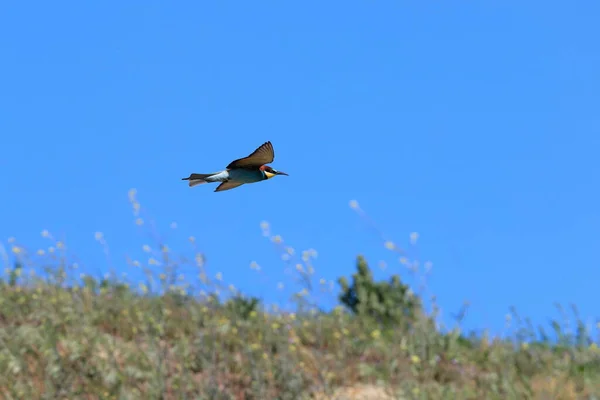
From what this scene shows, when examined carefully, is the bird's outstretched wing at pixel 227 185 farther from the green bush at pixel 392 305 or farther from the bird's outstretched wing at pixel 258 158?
the green bush at pixel 392 305

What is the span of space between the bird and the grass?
34.2 inches

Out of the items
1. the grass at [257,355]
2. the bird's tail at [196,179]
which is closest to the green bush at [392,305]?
the grass at [257,355]

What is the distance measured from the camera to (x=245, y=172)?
→ 7703mm

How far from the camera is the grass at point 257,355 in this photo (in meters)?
6.88

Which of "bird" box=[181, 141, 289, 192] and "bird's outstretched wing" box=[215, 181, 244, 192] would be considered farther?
"bird's outstretched wing" box=[215, 181, 244, 192]

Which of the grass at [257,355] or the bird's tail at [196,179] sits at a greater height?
the bird's tail at [196,179]

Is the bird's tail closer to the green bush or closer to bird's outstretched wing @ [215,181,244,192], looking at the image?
bird's outstretched wing @ [215,181,244,192]

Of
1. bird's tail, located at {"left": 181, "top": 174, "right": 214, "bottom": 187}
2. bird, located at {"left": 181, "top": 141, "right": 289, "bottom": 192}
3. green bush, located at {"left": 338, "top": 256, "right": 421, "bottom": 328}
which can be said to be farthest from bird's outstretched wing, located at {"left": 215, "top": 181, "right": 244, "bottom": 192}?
green bush, located at {"left": 338, "top": 256, "right": 421, "bottom": 328}

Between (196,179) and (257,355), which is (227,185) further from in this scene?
(257,355)

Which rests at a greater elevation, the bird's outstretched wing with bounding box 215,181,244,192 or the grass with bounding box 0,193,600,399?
the bird's outstretched wing with bounding box 215,181,244,192

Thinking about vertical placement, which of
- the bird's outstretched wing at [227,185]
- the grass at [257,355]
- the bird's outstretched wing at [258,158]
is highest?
the bird's outstretched wing at [227,185]

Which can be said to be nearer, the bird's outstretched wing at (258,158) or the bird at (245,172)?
the bird's outstretched wing at (258,158)

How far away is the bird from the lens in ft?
23.6

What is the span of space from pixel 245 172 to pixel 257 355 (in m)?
1.60
